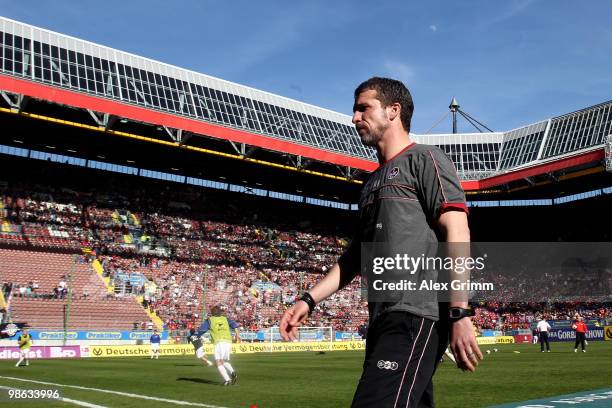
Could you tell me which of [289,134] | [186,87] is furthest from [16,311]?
[289,134]

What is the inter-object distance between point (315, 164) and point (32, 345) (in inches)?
1010

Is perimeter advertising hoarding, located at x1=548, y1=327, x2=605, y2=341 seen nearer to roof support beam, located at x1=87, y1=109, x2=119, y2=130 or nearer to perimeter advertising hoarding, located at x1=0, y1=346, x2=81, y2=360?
perimeter advertising hoarding, located at x1=0, y1=346, x2=81, y2=360

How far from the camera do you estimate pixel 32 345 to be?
30469mm

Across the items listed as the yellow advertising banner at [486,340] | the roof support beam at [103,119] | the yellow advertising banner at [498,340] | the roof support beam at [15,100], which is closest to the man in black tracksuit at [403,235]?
the roof support beam at [15,100]

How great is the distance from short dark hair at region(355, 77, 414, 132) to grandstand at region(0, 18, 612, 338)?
33.6m

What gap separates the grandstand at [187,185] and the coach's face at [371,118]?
33463 mm

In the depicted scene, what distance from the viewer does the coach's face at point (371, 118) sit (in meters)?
3.60

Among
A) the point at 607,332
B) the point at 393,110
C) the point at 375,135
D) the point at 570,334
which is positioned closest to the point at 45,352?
the point at 375,135

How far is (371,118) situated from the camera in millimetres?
3611

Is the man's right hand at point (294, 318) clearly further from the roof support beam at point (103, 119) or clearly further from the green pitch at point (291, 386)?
the roof support beam at point (103, 119)

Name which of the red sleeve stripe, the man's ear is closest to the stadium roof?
the man's ear

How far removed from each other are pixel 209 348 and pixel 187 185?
21387 millimetres

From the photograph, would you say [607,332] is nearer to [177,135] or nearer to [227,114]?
[227,114]

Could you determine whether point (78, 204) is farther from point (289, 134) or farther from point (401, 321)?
point (401, 321)
